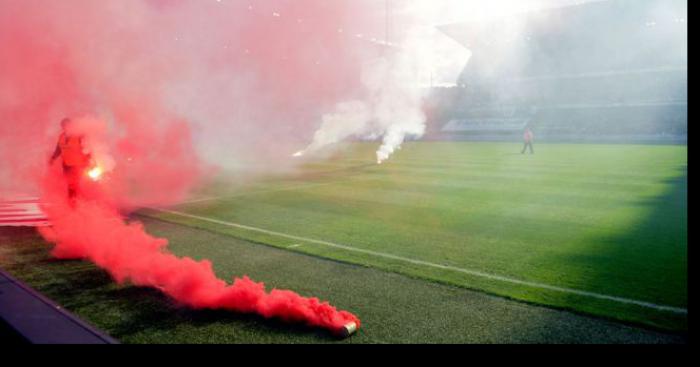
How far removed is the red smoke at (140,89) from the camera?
17.5 feet

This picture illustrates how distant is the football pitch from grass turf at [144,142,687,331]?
30mm

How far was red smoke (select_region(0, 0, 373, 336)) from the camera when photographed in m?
5.33

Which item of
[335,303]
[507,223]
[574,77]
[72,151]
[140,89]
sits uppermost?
[574,77]

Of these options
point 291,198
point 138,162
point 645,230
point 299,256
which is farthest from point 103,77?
point 645,230

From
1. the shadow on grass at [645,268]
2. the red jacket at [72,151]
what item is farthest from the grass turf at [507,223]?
the red jacket at [72,151]

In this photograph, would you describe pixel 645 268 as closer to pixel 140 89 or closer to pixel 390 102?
pixel 140 89

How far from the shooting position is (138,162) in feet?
33.8

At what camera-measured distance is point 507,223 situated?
8039mm

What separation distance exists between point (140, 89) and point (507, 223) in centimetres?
665

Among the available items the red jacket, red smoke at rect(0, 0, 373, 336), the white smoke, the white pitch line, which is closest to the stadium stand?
the white smoke

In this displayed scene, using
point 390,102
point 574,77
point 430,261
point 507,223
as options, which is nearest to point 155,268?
point 430,261

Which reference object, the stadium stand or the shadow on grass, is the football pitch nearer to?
the shadow on grass
